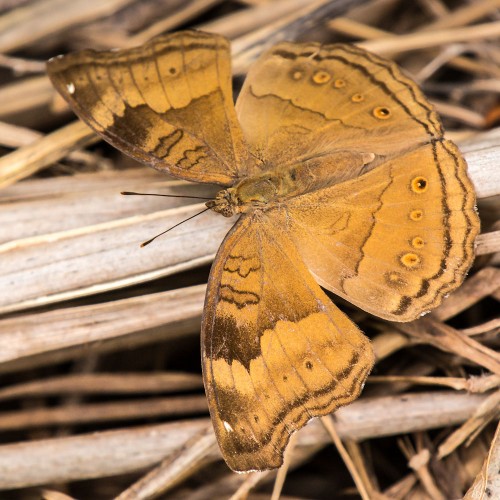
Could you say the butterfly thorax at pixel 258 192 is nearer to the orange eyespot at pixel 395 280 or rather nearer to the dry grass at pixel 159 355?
the dry grass at pixel 159 355

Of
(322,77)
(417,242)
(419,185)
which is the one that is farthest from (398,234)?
(322,77)

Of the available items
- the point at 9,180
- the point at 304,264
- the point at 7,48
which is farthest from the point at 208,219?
the point at 7,48

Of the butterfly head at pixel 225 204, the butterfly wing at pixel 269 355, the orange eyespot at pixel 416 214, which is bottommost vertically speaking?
the butterfly wing at pixel 269 355

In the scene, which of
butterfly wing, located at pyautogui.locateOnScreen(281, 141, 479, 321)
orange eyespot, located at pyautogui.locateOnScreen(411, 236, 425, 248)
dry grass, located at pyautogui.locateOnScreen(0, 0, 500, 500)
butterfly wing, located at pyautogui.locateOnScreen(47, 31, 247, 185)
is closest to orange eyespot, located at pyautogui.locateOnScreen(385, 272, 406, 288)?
butterfly wing, located at pyautogui.locateOnScreen(281, 141, 479, 321)

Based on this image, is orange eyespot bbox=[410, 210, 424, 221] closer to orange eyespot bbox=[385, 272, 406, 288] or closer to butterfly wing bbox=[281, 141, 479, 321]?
butterfly wing bbox=[281, 141, 479, 321]

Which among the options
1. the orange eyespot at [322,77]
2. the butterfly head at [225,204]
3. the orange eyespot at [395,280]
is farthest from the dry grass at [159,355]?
the orange eyespot at [322,77]

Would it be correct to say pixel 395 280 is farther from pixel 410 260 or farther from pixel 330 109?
pixel 330 109

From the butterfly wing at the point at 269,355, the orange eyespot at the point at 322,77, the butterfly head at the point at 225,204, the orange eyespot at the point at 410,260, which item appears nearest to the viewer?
the butterfly wing at the point at 269,355
